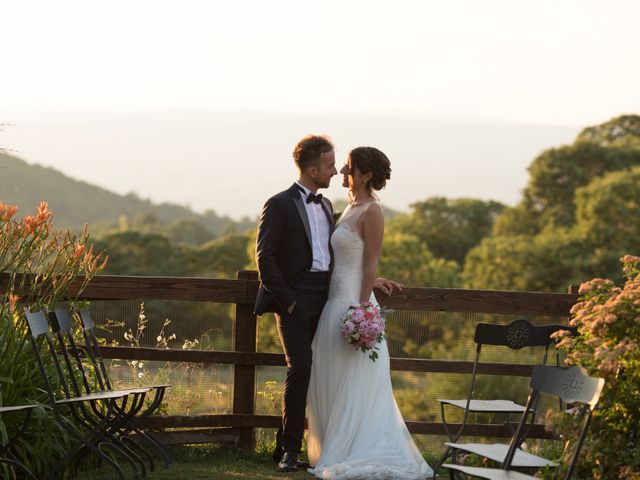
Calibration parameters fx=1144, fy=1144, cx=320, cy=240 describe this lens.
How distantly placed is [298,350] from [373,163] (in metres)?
1.26

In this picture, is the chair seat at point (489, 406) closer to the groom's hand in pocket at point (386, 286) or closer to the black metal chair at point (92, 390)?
the groom's hand in pocket at point (386, 286)

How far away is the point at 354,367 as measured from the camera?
7289 millimetres

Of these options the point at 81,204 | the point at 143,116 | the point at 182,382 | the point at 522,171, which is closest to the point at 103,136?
the point at 143,116

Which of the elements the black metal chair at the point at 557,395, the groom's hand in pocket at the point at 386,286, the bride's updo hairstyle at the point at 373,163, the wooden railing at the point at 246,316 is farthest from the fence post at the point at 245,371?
the black metal chair at the point at 557,395

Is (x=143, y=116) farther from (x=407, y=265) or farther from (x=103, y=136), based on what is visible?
(x=407, y=265)

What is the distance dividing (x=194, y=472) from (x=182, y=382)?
1262 mm

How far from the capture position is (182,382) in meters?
8.42

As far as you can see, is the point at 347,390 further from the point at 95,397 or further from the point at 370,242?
the point at 95,397

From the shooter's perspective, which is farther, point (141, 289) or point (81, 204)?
point (81, 204)

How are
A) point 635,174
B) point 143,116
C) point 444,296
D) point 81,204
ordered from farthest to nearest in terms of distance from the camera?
point 143,116
point 81,204
point 635,174
point 444,296

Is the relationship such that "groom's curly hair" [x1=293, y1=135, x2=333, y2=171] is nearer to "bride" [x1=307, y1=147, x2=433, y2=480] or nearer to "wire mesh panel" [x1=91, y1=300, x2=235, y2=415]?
"bride" [x1=307, y1=147, x2=433, y2=480]

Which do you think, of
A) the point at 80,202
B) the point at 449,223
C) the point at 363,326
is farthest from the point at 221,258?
the point at 363,326

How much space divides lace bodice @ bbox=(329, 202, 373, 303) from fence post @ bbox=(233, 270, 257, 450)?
34.2 inches

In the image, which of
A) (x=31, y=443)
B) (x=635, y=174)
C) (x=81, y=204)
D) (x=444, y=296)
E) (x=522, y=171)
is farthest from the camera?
(x=81, y=204)
